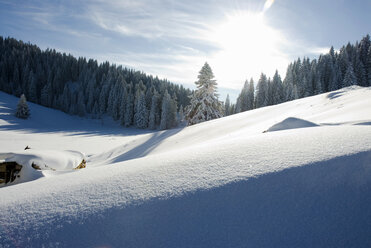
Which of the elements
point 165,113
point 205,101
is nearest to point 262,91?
point 165,113

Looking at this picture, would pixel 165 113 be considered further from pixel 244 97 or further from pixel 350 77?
pixel 350 77

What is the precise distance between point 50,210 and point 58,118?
64.3 meters

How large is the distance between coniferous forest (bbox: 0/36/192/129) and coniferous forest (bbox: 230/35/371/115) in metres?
26.8

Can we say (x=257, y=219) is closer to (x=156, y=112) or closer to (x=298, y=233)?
(x=298, y=233)

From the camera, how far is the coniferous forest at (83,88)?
190ft

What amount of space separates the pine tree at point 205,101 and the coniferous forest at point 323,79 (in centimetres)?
3394

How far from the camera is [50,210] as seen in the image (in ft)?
6.30

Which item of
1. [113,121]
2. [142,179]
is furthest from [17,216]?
[113,121]

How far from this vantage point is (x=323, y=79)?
52.1m

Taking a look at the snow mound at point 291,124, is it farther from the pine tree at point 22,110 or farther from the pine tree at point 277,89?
the pine tree at point 22,110

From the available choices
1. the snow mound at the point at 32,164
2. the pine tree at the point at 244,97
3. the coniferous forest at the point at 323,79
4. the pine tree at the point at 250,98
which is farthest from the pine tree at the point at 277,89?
the snow mound at the point at 32,164

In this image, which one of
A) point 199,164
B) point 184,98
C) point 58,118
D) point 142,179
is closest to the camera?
point 142,179

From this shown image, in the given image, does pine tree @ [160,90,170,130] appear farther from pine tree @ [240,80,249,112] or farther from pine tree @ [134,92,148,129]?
pine tree @ [240,80,249,112]

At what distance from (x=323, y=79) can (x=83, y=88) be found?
8675 centimetres
